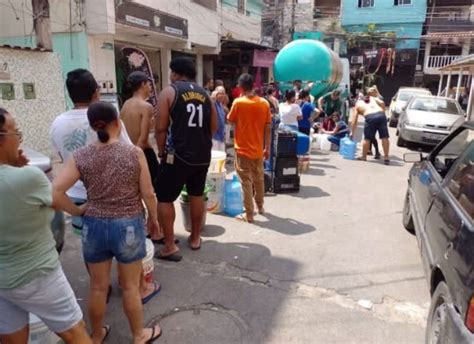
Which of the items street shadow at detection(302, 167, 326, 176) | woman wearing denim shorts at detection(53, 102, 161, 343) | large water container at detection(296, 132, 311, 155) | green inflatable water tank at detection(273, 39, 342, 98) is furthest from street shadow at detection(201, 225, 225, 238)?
green inflatable water tank at detection(273, 39, 342, 98)

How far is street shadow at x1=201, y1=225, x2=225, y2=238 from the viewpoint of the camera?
4398 millimetres

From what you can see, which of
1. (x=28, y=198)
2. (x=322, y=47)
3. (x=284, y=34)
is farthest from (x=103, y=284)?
(x=284, y=34)

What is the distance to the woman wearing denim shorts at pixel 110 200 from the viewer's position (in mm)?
2152

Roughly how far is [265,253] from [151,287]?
130 centimetres

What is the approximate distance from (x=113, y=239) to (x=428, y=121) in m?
10.3

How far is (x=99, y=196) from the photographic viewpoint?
221cm

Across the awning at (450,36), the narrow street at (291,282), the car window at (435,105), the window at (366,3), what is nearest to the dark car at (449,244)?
the narrow street at (291,282)

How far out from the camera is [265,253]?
398 cm

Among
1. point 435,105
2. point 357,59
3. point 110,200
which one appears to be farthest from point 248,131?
point 357,59

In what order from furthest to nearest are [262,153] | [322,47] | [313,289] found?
[322,47], [262,153], [313,289]

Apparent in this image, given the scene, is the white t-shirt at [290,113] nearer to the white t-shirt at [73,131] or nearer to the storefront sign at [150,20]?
the storefront sign at [150,20]

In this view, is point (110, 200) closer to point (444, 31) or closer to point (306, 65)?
point (306, 65)

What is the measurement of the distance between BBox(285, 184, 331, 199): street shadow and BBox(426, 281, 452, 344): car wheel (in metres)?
3.64

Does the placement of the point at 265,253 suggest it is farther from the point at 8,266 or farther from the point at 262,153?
the point at 8,266
